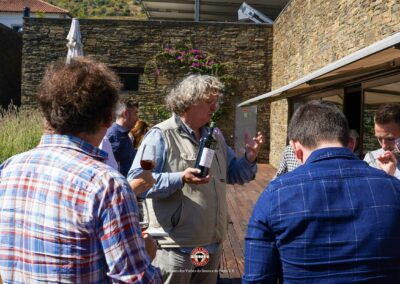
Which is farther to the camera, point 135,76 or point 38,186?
point 135,76

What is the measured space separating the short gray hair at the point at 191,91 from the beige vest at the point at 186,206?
3.7 inches

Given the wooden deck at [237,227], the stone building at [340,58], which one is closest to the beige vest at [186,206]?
the stone building at [340,58]

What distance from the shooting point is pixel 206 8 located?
18703 mm

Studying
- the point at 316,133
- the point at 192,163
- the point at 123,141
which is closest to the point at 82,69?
the point at 316,133

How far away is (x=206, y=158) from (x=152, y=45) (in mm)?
12655

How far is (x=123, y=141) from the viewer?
4832mm

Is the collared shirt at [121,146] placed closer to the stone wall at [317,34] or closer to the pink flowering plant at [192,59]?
the stone wall at [317,34]

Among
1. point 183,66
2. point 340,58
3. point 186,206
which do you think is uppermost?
point 183,66

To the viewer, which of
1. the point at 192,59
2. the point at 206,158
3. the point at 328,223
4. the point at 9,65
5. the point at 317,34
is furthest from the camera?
the point at 9,65

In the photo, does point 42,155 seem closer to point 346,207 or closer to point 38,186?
point 38,186

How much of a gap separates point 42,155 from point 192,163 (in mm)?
1318

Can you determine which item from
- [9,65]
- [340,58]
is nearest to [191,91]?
[340,58]

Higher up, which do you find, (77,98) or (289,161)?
(77,98)

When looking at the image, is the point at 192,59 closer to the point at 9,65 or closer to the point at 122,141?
the point at 9,65
